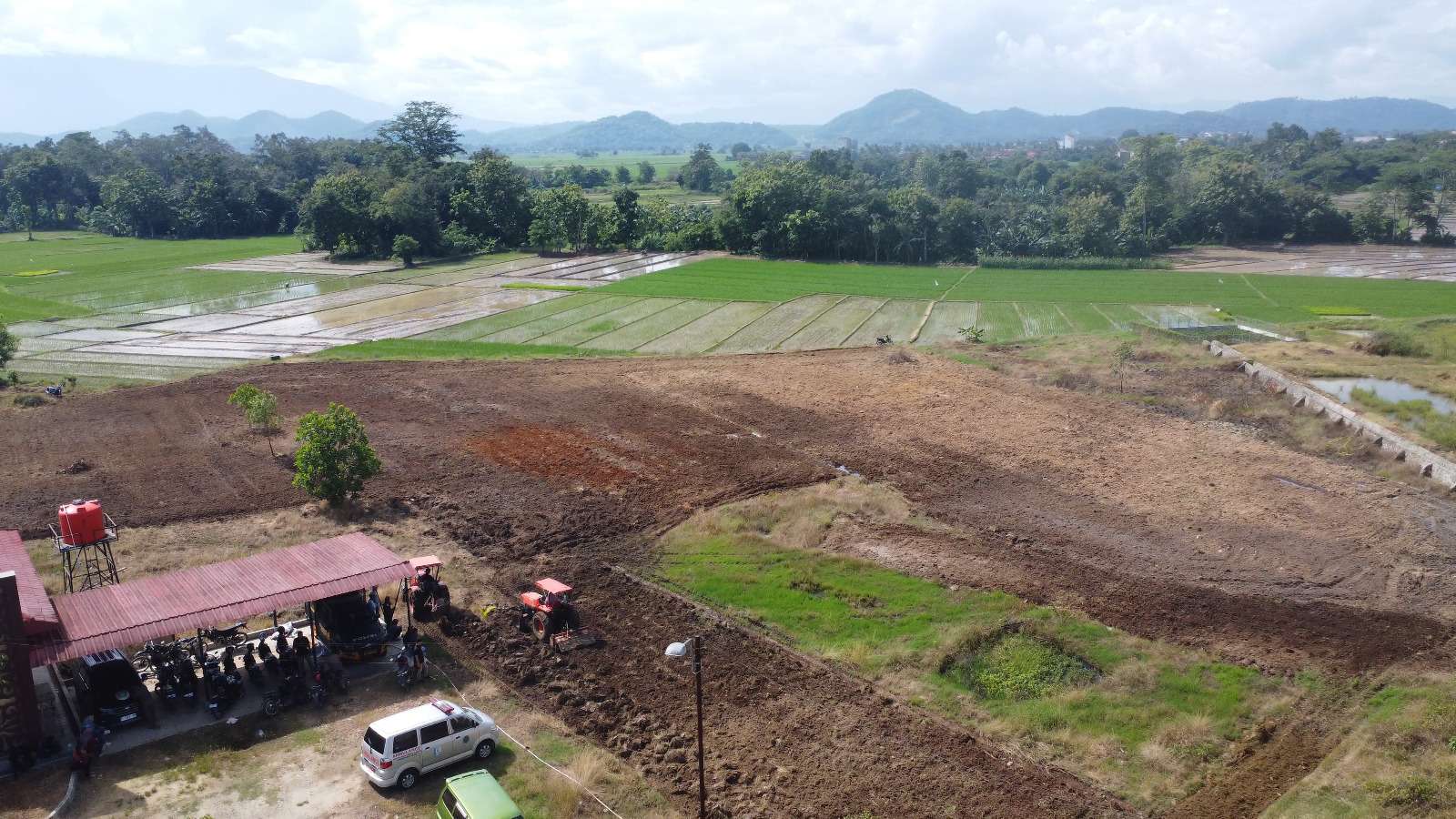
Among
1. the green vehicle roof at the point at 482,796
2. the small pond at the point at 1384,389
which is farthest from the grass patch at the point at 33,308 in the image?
the small pond at the point at 1384,389

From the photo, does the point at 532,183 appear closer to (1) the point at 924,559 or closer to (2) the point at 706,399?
(2) the point at 706,399

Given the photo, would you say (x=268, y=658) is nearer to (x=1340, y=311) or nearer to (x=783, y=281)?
(x=783, y=281)

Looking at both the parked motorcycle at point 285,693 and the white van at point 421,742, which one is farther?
the parked motorcycle at point 285,693

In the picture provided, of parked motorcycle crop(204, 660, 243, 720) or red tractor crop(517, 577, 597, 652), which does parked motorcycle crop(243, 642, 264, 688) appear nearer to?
parked motorcycle crop(204, 660, 243, 720)

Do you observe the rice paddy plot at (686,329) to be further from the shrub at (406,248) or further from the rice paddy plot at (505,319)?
the shrub at (406,248)

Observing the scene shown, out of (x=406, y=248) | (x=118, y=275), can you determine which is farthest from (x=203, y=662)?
(x=118, y=275)
